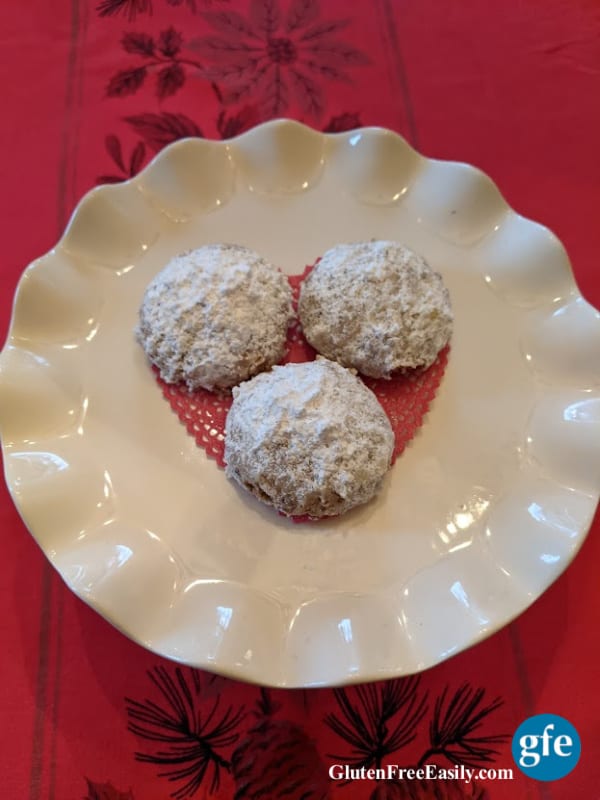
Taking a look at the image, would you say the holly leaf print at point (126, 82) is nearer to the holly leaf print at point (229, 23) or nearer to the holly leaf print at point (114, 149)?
the holly leaf print at point (114, 149)

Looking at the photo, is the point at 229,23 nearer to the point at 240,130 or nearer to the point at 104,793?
the point at 240,130

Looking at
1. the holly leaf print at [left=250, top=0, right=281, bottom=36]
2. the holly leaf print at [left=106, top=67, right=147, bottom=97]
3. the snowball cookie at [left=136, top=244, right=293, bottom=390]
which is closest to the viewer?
Answer: the snowball cookie at [left=136, top=244, right=293, bottom=390]

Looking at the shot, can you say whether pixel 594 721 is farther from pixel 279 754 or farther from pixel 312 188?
pixel 312 188

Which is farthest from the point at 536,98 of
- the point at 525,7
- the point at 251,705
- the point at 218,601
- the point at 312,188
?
the point at 251,705

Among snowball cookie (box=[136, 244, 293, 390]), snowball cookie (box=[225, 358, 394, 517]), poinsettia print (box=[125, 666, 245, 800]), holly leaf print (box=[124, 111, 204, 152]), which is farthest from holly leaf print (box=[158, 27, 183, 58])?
poinsettia print (box=[125, 666, 245, 800])

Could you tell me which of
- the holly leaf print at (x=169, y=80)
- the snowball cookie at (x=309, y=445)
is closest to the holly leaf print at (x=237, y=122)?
the holly leaf print at (x=169, y=80)

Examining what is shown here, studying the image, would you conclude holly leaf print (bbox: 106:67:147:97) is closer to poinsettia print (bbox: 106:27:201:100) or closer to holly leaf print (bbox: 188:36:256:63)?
poinsettia print (bbox: 106:27:201:100)
